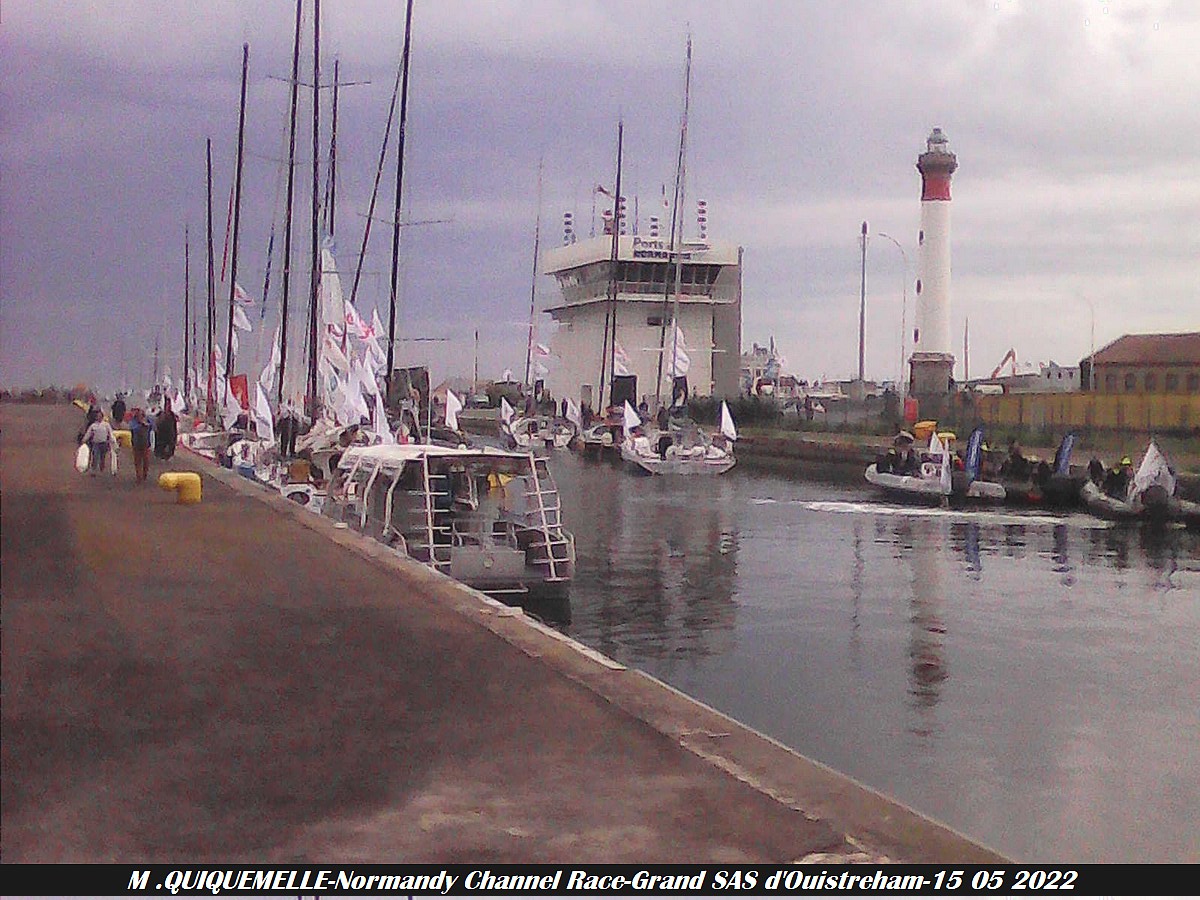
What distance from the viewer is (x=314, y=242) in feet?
129

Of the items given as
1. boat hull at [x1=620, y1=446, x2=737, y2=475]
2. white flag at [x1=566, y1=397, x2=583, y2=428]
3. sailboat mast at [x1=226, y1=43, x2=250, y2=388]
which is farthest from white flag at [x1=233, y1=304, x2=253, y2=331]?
white flag at [x1=566, y1=397, x2=583, y2=428]

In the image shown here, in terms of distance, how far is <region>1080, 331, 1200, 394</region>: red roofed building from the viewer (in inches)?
2601

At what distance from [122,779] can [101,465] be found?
2026 centimetres

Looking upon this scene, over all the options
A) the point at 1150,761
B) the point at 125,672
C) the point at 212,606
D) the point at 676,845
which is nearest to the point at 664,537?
the point at 1150,761

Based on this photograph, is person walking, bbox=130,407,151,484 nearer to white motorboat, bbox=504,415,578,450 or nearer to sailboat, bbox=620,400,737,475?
sailboat, bbox=620,400,737,475

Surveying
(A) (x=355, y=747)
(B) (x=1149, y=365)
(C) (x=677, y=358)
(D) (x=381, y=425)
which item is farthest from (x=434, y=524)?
(B) (x=1149, y=365)

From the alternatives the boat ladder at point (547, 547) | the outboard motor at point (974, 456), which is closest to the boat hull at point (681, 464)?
the outboard motor at point (974, 456)

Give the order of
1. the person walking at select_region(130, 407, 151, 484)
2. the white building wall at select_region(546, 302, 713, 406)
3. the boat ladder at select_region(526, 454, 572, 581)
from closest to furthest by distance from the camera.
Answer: the boat ladder at select_region(526, 454, 572, 581) < the person walking at select_region(130, 407, 151, 484) < the white building wall at select_region(546, 302, 713, 406)

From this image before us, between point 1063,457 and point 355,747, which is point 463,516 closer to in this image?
point 355,747

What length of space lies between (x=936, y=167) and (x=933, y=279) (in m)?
6.63

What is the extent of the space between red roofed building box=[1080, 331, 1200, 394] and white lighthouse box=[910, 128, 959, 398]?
800 centimetres

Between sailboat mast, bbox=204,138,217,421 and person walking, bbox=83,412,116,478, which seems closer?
person walking, bbox=83,412,116,478

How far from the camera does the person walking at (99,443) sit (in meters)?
23.4

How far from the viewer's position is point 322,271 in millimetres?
36812
